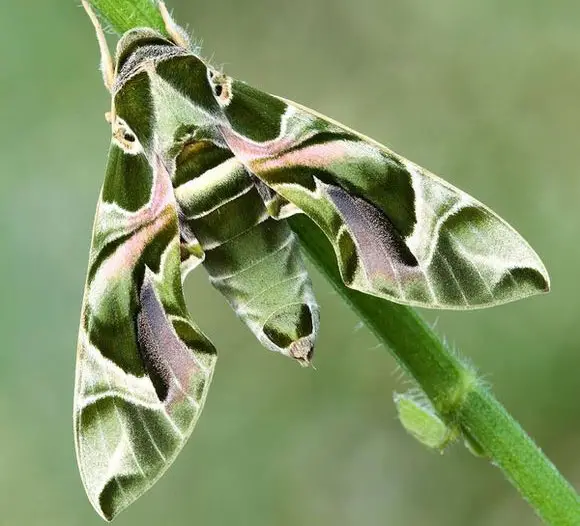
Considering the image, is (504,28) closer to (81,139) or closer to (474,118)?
(474,118)

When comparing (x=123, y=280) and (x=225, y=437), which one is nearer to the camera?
(x=123, y=280)

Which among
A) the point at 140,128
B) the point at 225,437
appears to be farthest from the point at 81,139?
the point at 140,128

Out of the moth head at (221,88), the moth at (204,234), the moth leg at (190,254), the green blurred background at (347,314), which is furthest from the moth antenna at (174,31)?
the green blurred background at (347,314)

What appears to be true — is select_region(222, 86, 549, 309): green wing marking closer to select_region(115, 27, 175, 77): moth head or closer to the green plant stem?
the green plant stem

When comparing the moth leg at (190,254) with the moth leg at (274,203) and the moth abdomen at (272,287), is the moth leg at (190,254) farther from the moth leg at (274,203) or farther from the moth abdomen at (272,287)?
the moth leg at (274,203)

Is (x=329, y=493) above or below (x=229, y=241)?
below

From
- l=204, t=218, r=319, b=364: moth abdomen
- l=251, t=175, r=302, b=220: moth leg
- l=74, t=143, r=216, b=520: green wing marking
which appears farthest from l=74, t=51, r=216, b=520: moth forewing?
l=251, t=175, r=302, b=220: moth leg

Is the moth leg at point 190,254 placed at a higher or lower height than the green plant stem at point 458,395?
higher
